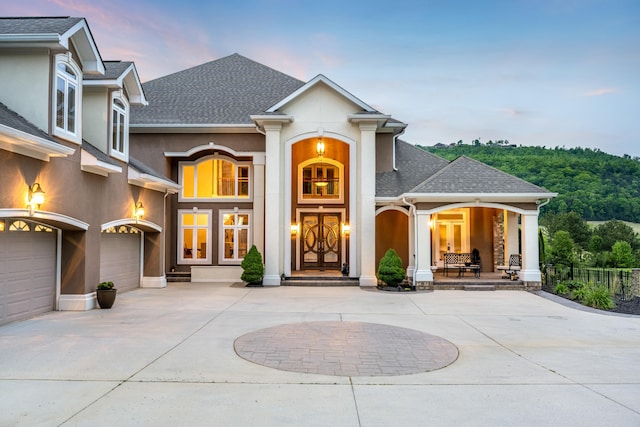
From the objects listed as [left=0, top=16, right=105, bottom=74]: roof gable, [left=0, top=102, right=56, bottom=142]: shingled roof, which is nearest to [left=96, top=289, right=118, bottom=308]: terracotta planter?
[left=0, top=102, right=56, bottom=142]: shingled roof

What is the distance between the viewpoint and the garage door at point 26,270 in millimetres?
8836

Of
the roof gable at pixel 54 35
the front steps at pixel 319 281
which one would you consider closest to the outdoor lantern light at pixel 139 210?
the roof gable at pixel 54 35

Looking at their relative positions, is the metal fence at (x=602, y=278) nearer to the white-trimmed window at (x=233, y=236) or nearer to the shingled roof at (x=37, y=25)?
the white-trimmed window at (x=233, y=236)

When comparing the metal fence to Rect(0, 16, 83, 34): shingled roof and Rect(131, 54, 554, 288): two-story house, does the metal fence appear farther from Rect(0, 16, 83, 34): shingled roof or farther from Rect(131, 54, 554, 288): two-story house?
Rect(0, 16, 83, 34): shingled roof

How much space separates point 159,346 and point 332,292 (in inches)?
308

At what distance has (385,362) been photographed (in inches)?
255

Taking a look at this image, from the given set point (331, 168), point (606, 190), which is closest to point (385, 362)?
point (331, 168)

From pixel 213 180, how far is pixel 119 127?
5.85 m

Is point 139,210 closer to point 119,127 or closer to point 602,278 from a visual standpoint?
point 119,127

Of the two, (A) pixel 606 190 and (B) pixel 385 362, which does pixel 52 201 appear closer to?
(B) pixel 385 362

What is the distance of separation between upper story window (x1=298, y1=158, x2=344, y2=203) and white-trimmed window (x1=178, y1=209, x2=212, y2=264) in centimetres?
431

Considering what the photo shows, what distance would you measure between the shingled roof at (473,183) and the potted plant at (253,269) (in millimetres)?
6213

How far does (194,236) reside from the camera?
Result: 60.0 ft

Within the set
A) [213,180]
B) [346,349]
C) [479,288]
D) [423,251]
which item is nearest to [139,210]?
[213,180]
